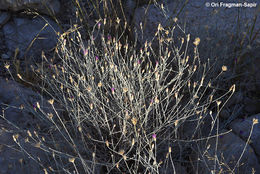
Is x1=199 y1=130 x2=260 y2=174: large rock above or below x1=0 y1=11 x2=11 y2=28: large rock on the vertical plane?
below

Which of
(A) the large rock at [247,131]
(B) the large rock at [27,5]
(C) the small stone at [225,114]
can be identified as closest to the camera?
(A) the large rock at [247,131]

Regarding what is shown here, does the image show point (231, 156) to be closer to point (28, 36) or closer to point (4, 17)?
point (28, 36)

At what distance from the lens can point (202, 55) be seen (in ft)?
8.62

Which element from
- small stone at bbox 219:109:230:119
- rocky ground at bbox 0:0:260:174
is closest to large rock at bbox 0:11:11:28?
rocky ground at bbox 0:0:260:174

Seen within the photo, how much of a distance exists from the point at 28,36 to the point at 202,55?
5.92 ft

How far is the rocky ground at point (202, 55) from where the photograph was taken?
1957 millimetres

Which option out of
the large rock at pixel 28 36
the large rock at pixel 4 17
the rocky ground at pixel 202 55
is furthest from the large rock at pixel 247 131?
the large rock at pixel 4 17

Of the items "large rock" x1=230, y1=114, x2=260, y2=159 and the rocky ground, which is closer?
the rocky ground

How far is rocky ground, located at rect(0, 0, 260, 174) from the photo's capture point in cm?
196

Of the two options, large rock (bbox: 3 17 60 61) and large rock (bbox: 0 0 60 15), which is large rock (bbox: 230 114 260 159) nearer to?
large rock (bbox: 3 17 60 61)

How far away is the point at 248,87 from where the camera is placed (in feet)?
8.55

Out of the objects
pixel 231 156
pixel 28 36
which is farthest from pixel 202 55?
pixel 28 36

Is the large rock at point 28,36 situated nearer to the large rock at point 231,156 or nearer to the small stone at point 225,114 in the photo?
the small stone at point 225,114

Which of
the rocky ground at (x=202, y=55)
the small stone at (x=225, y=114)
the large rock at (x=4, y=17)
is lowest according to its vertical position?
the small stone at (x=225, y=114)
